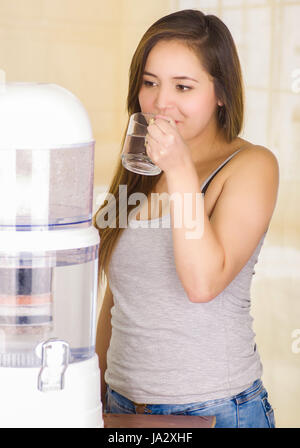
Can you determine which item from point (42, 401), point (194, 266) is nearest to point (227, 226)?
point (194, 266)

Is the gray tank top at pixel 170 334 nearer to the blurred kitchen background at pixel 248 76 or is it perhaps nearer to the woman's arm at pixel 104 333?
the woman's arm at pixel 104 333

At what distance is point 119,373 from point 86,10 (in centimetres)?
138

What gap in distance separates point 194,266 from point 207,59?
420 millimetres

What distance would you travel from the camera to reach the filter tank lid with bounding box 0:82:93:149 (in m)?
0.88

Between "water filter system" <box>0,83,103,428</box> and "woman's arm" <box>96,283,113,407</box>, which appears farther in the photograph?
"woman's arm" <box>96,283,113,407</box>

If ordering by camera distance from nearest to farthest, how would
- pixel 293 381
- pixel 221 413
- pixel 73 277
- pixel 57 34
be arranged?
pixel 73 277 < pixel 221 413 < pixel 57 34 < pixel 293 381

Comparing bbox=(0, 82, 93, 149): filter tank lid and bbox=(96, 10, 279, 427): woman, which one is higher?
bbox=(0, 82, 93, 149): filter tank lid

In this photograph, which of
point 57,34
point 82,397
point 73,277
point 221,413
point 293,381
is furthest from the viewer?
point 293,381

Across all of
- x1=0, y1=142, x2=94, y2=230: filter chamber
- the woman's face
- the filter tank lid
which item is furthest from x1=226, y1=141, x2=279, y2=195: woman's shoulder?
the filter tank lid

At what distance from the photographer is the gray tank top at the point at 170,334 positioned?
122 cm

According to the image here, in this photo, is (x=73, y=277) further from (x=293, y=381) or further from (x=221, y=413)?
(x=293, y=381)

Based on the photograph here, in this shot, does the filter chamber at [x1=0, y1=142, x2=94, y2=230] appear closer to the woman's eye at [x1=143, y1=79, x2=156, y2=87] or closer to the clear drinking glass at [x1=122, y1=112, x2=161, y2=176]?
the clear drinking glass at [x1=122, y1=112, x2=161, y2=176]

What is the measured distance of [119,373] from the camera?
1.27m

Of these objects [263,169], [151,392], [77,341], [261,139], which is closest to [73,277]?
[77,341]
